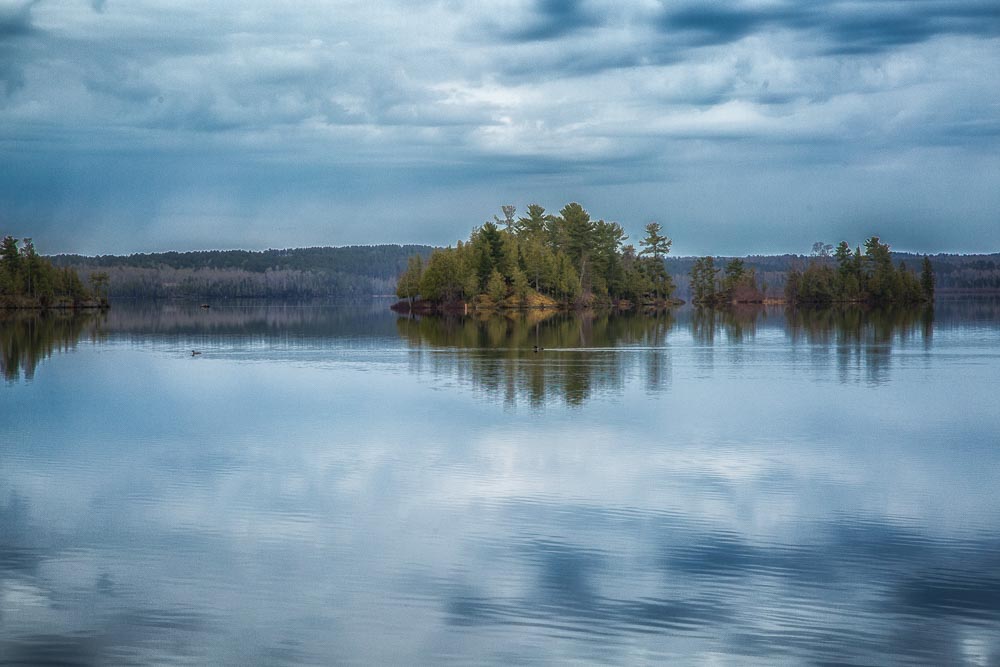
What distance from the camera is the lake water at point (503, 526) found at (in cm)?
1102

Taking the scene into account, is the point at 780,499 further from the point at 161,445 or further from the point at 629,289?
the point at 629,289

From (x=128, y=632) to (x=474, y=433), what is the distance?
14.2m

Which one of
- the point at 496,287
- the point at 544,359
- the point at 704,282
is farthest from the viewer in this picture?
the point at 704,282

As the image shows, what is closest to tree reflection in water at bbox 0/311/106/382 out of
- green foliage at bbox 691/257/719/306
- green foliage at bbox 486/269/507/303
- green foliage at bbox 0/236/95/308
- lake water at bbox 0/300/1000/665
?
lake water at bbox 0/300/1000/665

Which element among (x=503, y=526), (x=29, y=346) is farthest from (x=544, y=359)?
(x=29, y=346)

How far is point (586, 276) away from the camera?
15675 cm

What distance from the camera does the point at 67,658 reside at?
10.5 metres

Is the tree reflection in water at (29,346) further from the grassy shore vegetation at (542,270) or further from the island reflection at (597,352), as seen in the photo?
the grassy shore vegetation at (542,270)

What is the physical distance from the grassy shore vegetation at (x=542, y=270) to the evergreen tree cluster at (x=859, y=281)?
30976 mm

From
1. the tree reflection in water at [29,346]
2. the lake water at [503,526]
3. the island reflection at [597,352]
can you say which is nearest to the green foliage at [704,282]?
the island reflection at [597,352]

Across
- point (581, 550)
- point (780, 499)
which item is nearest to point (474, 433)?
point (780, 499)

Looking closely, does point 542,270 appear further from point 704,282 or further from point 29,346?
point 29,346

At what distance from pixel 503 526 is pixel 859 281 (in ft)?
594

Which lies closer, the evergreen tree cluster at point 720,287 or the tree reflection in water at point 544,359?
the tree reflection in water at point 544,359
